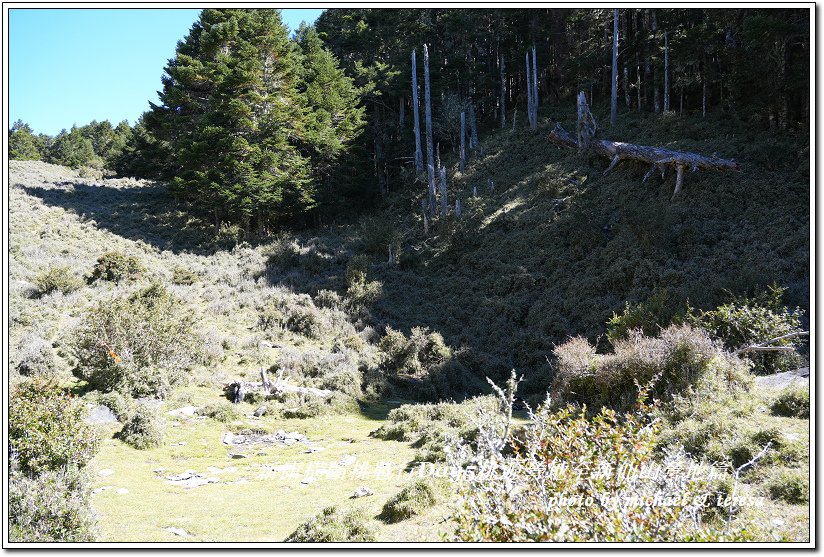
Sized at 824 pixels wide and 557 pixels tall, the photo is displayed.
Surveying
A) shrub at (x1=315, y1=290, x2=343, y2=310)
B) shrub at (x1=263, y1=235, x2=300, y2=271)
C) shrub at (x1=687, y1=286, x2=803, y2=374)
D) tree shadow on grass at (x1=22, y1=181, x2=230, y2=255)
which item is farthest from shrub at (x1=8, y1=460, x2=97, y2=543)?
tree shadow on grass at (x1=22, y1=181, x2=230, y2=255)

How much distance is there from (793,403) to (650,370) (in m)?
1.98

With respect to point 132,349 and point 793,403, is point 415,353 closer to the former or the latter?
point 132,349

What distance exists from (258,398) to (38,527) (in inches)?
305

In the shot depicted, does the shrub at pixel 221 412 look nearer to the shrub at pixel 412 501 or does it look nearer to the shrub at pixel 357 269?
the shrub at pixel 412 501

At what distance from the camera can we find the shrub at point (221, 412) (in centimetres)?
1183

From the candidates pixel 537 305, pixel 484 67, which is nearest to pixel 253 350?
pixel 537 305

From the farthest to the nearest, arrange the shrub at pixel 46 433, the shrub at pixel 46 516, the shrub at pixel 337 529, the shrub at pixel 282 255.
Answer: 1. the shrub at pixel 282 255
2. the shrub at pixel 46 433
3. the shrub at pixel 337 529
4. the shrub at pixel 46 516

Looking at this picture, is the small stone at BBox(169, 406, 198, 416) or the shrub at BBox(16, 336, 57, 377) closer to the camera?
the small stone at BBox(169, 406, 198, 416)

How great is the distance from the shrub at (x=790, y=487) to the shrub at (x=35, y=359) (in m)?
14.1

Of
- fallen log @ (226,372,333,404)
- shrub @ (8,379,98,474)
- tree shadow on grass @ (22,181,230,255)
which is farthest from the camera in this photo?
tree shadow on grass @ (22,181,230,255)

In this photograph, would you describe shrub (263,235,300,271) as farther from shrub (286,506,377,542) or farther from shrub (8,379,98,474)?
shrub (286,506,377,542)

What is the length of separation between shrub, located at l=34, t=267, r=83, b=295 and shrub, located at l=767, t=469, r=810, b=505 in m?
20.3

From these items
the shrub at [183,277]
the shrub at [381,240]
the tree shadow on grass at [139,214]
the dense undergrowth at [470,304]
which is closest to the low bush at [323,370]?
the dense undergrowth at [470,304]

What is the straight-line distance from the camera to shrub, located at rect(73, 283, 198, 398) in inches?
483
